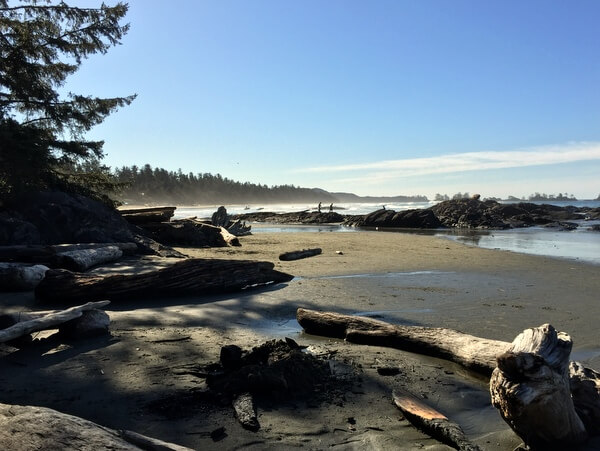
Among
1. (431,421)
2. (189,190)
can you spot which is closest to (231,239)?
(431,421)

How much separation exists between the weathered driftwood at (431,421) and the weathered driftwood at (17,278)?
593cm

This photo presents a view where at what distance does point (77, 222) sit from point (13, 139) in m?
2.55

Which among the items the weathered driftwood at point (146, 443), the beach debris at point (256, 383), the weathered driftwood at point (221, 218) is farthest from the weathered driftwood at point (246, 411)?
the weathered driftwood at point (221, 218)

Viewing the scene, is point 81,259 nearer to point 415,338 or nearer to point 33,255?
point 33,255

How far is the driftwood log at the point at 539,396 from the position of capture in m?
2.50

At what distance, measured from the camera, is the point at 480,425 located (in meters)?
2.94

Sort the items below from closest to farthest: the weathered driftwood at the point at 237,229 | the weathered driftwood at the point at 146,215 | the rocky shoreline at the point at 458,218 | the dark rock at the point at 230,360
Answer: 1. the dark rock at the point at 230,360
2. the weathered driftwood at the point at 146,215
3. the weathered driftwood at the point at 237,229
4. the rocky shoreline at the point at 458,218

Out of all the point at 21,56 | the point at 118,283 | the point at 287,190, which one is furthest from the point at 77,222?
the point at 287,190

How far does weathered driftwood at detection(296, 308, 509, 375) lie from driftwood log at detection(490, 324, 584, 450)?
959mm

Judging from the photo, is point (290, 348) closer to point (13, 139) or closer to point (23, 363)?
point (23, 363)

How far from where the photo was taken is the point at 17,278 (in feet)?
21.2

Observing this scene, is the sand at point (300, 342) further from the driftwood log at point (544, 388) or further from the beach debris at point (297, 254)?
the beach debris at point (297, 254)

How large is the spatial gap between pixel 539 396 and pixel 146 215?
1421 centimetres

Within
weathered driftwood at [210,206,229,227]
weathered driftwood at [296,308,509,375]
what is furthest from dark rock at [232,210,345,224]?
weathered driftwood at [296,308,509,375]
